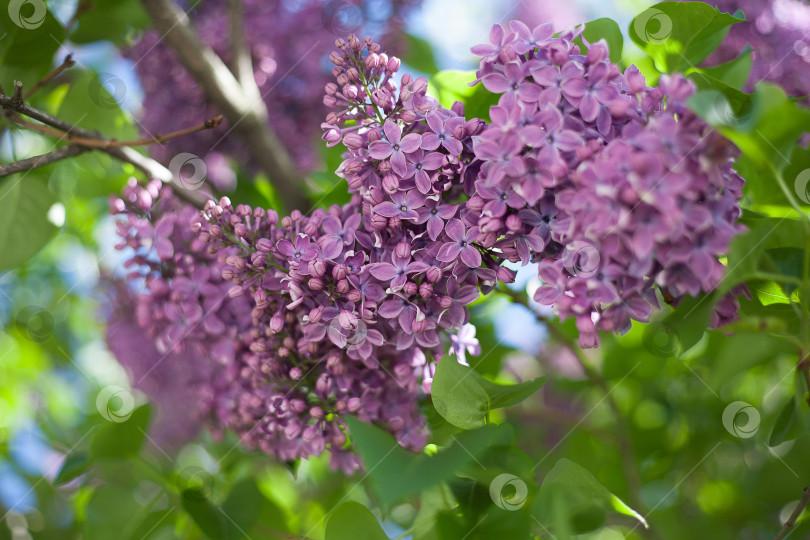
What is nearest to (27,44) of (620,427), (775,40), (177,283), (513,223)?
(177,283)

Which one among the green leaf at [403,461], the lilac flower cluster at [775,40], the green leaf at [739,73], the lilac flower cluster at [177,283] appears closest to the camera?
the green leaf at [403,461]

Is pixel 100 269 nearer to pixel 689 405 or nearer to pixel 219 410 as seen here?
pixel 219 410

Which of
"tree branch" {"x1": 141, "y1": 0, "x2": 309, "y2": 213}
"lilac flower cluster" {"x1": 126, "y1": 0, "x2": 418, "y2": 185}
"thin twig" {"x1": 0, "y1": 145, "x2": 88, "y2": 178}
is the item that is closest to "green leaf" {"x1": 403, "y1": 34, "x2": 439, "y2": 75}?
"lilac flower cluster" {"x1": 126, "y1": 0, "x2": 418, "y2": 185}

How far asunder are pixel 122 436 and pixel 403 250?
2.12 ft

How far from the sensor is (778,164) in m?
0.65

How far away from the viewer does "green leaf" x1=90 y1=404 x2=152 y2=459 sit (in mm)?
1063

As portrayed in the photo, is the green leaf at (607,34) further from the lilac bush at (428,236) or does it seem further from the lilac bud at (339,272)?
the lilac bud at (339,272)

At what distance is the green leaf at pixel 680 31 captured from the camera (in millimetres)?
848

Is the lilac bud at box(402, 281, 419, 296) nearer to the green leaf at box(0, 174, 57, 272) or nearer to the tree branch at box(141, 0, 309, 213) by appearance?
the tree branch at box(141, 0, 309, 213)

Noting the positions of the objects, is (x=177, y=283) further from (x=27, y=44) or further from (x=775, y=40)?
(x=775, y=40)

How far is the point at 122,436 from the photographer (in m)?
1.08

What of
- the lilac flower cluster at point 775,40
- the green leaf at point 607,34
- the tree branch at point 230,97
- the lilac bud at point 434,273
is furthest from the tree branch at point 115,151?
the lilac flower cluster at point 775,40

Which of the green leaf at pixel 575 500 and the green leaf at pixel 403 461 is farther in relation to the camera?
the green leaf at pixel 575 500

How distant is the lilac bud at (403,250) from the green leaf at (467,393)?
12cm
